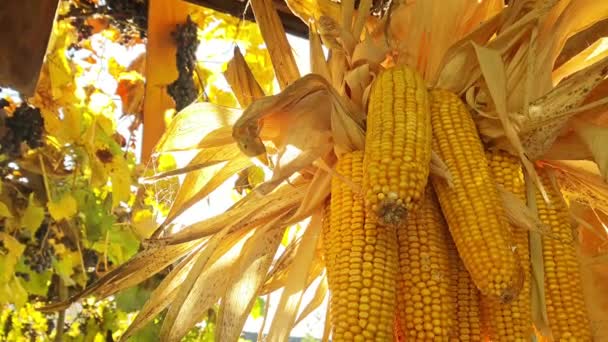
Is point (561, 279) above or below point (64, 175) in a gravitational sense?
below

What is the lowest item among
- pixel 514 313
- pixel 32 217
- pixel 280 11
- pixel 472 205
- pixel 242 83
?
pixel 514 313

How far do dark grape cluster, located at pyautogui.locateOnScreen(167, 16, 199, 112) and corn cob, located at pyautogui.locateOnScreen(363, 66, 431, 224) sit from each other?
2.46 feet

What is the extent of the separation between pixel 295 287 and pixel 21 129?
1.42 meters

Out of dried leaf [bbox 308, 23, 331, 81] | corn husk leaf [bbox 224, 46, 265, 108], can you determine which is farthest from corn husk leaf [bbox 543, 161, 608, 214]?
corn husk leaf [bbox 224, 46, 265, 108]

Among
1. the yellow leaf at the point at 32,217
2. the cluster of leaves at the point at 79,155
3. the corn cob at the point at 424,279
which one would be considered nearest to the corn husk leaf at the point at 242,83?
the corn cob at the point at 424,279

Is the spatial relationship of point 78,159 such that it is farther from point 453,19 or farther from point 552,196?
point 552,196

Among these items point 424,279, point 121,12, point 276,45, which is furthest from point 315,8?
point 121,12

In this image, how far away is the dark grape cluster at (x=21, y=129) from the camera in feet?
6.61

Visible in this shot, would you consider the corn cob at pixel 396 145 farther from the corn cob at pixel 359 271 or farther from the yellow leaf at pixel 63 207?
the yellow leaf at pixel 63 207

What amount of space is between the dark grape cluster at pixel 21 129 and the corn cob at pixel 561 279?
161 cm

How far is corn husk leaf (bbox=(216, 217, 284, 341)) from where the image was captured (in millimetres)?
835

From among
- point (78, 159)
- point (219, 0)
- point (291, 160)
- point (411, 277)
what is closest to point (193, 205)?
point (291, 160)

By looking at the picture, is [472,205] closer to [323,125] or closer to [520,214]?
[520,214]

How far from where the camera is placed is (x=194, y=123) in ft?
3.18
